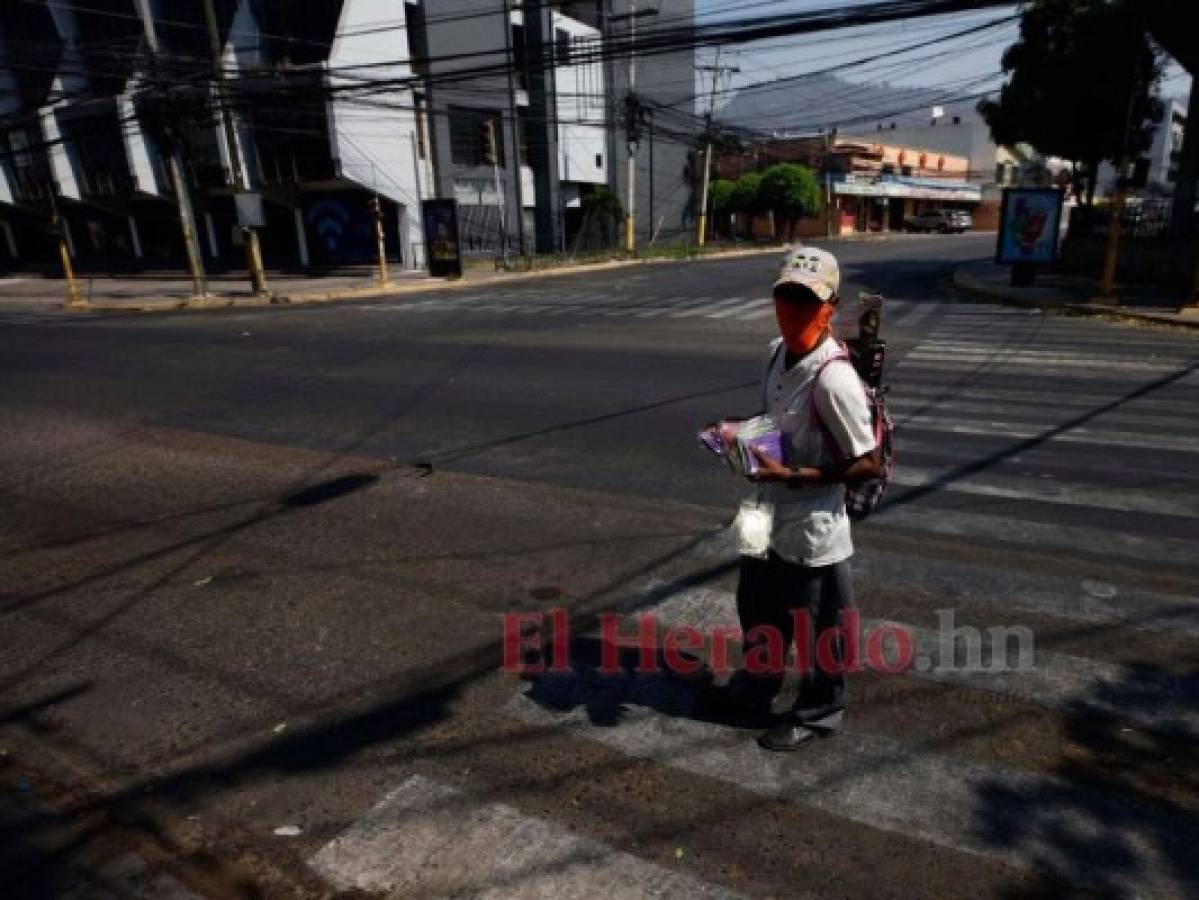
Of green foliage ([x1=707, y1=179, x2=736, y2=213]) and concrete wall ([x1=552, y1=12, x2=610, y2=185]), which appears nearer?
concrete wall ([x1=552, y1=12, x2=610, y2=185])

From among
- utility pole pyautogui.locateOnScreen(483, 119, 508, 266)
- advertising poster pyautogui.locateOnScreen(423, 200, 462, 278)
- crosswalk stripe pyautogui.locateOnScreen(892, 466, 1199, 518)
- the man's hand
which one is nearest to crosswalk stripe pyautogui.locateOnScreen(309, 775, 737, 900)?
the man's hand

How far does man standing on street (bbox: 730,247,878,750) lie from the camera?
Result: 2.80 meters

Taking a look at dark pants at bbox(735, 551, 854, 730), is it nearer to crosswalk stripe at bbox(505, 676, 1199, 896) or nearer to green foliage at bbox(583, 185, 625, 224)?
crosswalk stripe at bbox(505, 676, 1199, 896)

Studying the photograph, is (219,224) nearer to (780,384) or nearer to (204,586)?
(204,586)

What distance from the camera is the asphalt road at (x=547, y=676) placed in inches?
106

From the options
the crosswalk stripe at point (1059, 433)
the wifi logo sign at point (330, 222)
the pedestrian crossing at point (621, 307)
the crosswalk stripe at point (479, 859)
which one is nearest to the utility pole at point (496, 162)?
the wifi logo sign at point (330, 222)

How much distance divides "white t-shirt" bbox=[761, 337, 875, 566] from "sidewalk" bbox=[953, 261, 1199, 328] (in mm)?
15316

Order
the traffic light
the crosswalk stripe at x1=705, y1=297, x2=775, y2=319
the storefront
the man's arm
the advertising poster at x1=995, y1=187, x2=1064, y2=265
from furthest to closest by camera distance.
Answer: the storefront < the traffic light < the advertising poster at x1=995, y1=187, x2=1064, y2=265 < the crosswalk stripe at x1=705, y1=297, x2=775, y2=319 < the man's arm

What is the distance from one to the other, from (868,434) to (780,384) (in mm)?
373

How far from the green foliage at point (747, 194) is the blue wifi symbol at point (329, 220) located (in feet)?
88.8

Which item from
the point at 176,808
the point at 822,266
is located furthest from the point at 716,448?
the point at 176,808

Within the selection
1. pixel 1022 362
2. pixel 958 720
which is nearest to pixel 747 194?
pixel 1022 362

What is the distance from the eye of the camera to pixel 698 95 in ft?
163

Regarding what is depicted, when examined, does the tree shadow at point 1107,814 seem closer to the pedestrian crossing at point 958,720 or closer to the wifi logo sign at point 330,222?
the pedestrian crossing at point 958,720
